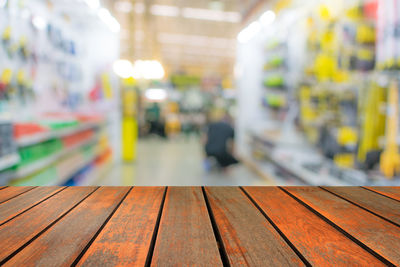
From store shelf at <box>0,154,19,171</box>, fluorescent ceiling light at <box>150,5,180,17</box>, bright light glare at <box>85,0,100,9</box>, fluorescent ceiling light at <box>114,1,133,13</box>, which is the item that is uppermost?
fluorescent ceiling light at <box>114,1,133,13</box>

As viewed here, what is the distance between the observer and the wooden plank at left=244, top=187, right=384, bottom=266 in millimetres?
851

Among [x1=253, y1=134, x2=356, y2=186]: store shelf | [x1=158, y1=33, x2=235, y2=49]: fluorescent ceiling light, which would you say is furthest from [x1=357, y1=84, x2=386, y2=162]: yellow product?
[x1=158, y1=33, x2=235, y2=49]: fluorescent ceiling light

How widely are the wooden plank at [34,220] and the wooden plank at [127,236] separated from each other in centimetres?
20

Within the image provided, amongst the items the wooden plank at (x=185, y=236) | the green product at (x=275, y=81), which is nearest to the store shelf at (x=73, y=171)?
the wooden plank at (x=185, y=236)

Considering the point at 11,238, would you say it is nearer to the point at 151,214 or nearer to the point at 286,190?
the point at 151,214

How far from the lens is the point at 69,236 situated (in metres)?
0.96

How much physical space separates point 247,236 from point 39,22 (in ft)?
13.9

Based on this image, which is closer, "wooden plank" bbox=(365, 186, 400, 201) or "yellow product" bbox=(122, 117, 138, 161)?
"wooden plank" bbox=(365, 186, 400, 201)

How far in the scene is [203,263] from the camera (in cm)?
81

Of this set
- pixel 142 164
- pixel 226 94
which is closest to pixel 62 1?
pixel 142 164

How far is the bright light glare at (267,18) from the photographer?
5601mm

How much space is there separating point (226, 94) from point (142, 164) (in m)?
10.0

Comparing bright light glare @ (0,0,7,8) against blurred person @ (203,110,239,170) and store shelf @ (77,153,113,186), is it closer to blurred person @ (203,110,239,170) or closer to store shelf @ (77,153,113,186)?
store shelf @ (77,153,113,186)

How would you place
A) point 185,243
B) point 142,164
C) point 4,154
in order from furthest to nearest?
1. point 142,164
2. point 4,154
3. point 185,243
